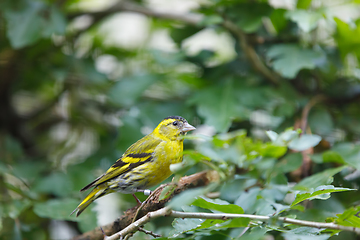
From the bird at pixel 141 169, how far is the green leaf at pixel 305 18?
85 cm

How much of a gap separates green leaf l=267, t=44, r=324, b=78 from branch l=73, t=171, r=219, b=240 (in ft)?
2.59

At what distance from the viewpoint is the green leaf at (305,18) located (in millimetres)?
1630

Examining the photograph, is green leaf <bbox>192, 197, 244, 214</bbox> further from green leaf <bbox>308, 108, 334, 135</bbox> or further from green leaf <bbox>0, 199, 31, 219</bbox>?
green leaf <bbox>308, 108, 334, 135</bbox>

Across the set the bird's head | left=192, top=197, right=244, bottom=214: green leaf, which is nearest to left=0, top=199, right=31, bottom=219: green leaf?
the bird's head

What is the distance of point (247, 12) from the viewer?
186 centimetres

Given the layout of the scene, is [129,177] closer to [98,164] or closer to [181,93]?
[98,164]

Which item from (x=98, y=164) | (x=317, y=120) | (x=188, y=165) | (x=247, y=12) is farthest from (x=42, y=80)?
(x=188, y=165)

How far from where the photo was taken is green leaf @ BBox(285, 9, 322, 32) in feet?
5.35

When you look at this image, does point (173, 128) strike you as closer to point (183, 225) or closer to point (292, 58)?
point (183, 225)

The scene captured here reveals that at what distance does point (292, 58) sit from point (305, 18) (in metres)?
0.20

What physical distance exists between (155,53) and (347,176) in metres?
1.34

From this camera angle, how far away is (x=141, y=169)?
3.65 ft

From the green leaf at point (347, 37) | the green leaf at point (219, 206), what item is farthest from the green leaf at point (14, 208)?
the green leaf at point (347, 37)

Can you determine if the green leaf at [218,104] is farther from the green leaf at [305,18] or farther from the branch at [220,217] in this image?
the branch at [220,217]
